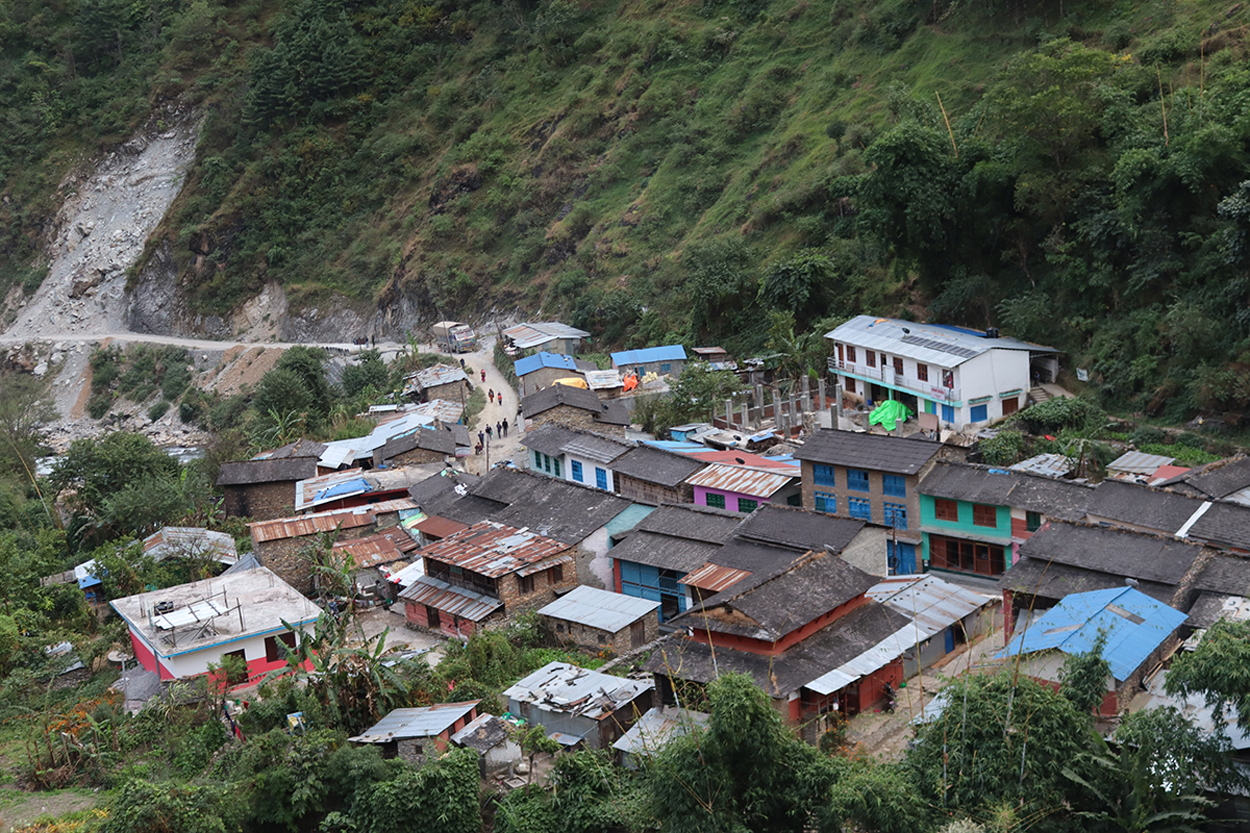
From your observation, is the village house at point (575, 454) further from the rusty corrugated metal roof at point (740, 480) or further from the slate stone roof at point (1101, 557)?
the slate stone roof at point (1101, 557)

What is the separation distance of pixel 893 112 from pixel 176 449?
42196 millimetres

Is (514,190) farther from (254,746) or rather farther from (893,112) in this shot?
(254,746)

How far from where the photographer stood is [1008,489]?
92.4 feet

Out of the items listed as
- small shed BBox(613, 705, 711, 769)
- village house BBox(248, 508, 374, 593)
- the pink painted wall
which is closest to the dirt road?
village house BBox(248, 508, 374, 593)

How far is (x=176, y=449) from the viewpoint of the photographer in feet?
199

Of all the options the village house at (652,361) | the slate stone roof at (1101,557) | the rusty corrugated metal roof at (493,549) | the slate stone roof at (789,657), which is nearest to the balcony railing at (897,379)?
the village house at (652,361)

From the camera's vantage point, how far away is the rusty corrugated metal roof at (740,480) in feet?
105

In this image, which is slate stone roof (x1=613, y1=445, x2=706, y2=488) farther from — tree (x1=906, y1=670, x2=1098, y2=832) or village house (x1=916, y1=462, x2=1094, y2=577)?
tree (x1=906, y1=670, x2=1098, y2=832)

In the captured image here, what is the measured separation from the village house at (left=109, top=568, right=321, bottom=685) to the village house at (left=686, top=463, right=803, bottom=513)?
11.5m

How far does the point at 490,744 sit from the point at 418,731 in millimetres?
1561

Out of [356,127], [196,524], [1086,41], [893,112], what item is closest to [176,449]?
[196,524]

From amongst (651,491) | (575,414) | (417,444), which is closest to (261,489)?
(417,444)

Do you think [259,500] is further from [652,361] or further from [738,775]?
[738,775]

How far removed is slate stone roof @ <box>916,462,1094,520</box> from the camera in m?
27.3
